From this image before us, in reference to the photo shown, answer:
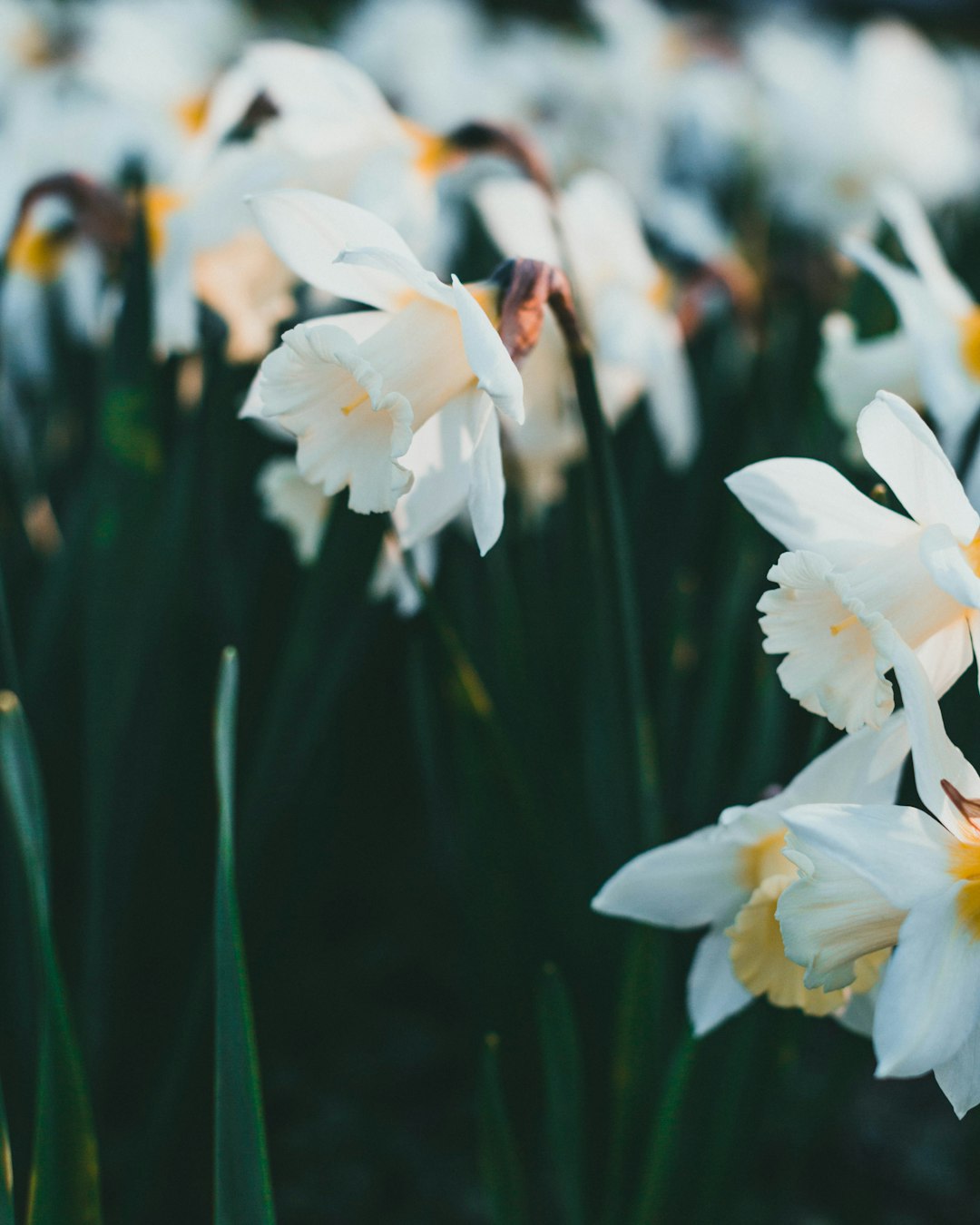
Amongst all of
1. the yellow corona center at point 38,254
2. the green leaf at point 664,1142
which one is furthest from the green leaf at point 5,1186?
the yellow corona center at point 38,254

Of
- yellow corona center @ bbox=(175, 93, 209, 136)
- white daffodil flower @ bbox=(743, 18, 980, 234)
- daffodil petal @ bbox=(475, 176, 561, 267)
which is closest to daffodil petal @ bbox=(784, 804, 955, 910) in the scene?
daffodil petal @ bbox=(475, 176, 561, 267)

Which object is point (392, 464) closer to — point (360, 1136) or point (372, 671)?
point (372, 671)

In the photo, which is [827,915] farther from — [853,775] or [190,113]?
[190,113]

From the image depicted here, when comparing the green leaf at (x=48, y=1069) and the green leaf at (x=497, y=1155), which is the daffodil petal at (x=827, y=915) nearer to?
the green leaf at (x=497, y=1155)

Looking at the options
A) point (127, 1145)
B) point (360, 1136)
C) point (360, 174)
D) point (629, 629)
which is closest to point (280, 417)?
point (629, 629)

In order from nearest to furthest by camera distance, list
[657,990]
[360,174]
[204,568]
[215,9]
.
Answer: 1. [657,990]
2. [360,174]
3. [204,568]
4. [215,9]

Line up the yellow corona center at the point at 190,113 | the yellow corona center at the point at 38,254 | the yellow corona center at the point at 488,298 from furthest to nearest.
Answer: the yellow corona center at the point at 190,113 < the yellow corona center at the point at 38,254 < the yellow corona center at the point at 488,298
